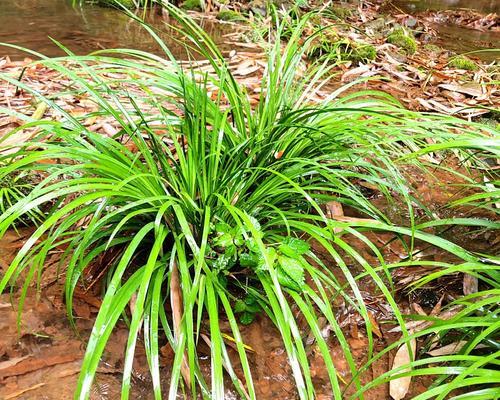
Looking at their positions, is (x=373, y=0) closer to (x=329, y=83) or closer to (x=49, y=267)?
(x=329, y=83)

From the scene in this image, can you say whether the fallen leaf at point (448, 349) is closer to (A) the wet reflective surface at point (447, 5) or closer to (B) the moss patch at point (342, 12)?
(B) the moss patch at point (342, 12)

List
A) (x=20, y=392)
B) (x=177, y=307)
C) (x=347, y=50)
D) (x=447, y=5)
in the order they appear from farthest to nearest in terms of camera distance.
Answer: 1. (x=447, y=5)
2. (x=347, y=50)
3. (x=177, y=307)
4. (x=20, y=392)

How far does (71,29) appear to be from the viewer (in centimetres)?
420

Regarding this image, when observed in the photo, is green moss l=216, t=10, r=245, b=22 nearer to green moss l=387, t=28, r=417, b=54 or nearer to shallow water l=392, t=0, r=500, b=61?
green moss l=387, t=28, r=417, b=54

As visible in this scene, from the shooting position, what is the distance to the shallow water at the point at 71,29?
3729 mm

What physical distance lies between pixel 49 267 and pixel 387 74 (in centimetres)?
330

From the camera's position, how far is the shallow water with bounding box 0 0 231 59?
3.73 meters

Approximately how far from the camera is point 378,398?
4.43 feet

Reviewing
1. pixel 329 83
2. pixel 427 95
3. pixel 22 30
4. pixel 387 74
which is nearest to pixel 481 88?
pixel 427 95

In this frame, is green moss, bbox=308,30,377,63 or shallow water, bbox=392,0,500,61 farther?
shallow water, bbox=392,0,500,61

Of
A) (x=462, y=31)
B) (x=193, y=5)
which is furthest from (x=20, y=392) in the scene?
(x=462, y=31)

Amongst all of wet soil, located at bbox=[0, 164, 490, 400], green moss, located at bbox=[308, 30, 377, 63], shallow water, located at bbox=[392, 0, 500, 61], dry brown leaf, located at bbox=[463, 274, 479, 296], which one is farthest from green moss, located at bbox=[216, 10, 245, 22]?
dry brown leaf, located at bbox=[463, 274, 479, 296]

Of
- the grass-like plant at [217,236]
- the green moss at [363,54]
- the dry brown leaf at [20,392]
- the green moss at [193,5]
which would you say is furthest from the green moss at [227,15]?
the dry brown leaf at [20,392]

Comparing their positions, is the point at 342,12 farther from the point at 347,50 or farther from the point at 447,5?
the point at 447,5
